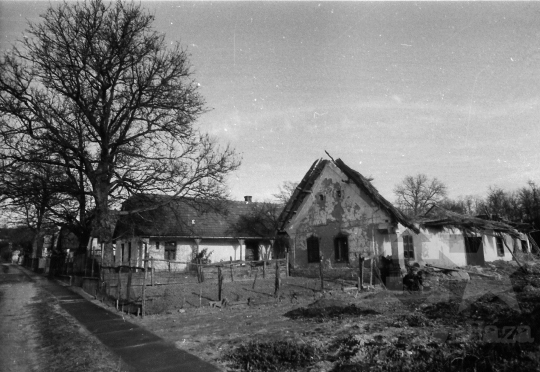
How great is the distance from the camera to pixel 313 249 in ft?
74.0

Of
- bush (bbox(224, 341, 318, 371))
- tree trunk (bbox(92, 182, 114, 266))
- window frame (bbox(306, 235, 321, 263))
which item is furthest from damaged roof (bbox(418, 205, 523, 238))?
tree trunk (bbox(92, 182, 114, 266))

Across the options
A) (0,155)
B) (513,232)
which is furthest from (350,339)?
(513,232)

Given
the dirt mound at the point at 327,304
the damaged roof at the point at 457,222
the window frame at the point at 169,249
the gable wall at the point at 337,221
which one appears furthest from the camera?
the window frame at the point at 169,249

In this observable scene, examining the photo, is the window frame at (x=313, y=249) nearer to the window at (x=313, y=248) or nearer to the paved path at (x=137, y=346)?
the window at (x=313, y=248)

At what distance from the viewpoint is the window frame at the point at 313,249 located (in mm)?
22203

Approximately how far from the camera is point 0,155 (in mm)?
16500

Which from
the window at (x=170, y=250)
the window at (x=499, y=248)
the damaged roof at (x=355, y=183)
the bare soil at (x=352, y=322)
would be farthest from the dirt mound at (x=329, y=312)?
the window at (x=170, y=250)

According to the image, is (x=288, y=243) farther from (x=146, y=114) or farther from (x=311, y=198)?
(x=146, y=114)

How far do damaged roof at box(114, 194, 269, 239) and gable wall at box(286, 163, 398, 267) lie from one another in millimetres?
5143

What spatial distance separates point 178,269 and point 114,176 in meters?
9.21

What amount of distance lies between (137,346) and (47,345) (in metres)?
2.23

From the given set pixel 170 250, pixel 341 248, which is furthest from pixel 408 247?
pixel 170 250

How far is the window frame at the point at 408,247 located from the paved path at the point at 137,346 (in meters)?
14.6

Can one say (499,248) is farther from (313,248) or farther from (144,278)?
(144,278)
